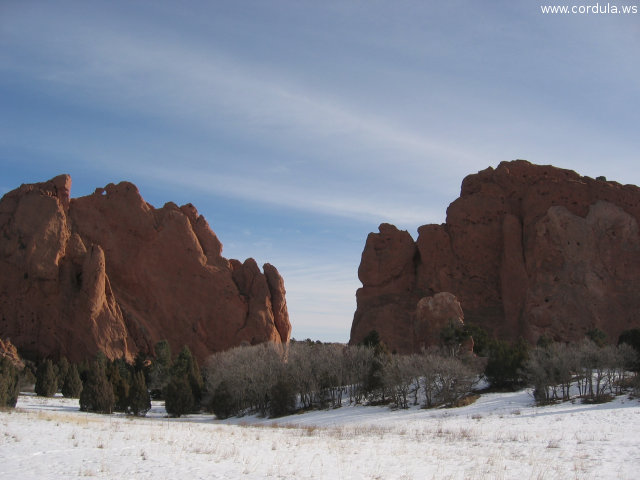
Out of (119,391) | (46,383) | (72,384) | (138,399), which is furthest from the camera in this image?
(72,384)

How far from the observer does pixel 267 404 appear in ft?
166

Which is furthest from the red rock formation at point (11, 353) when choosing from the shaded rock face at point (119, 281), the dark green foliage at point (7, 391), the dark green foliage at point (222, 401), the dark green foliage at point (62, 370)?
the dark green foliage at point (222, 401)

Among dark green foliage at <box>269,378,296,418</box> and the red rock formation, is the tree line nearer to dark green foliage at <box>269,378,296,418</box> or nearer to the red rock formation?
dark green foliage at <box>269,378,296,418</box>

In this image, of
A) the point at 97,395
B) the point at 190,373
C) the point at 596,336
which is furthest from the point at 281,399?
the point at 596,336

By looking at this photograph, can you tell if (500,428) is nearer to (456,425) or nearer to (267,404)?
(456,425)

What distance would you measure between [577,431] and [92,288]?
160 feet

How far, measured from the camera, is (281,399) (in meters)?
46.2

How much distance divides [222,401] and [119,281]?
2489 cm

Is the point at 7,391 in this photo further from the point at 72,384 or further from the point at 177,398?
the point at 72,384

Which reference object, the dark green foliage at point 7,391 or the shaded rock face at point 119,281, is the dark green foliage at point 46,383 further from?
the dark green foliage at point 7,391

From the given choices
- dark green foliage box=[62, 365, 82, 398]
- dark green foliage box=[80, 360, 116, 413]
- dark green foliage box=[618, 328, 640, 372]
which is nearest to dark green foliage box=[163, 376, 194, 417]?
dark green foliage box=[80, 360, 116, 413]

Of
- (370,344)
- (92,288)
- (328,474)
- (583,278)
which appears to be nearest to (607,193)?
(583,278)

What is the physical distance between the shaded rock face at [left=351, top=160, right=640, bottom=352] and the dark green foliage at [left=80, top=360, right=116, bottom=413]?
94.0 feet

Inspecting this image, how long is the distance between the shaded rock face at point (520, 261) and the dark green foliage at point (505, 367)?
43.0 feet
